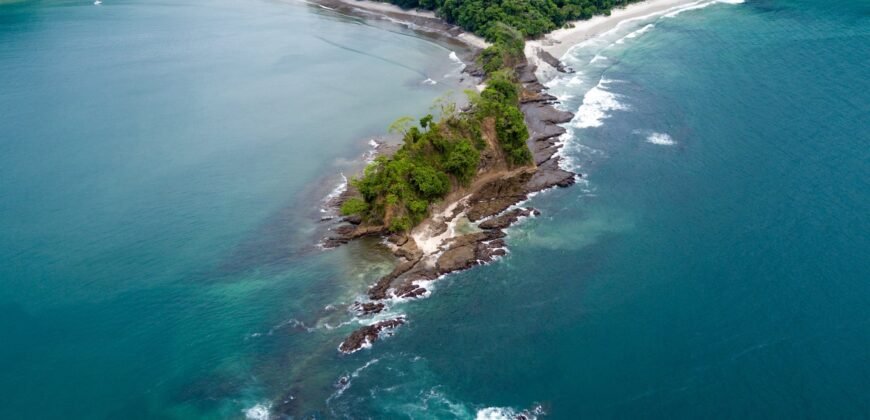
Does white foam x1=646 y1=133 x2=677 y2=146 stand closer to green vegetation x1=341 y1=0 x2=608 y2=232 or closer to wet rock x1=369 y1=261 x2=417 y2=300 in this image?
green vegetation x1=341 y1=0 x2=608 y2=232

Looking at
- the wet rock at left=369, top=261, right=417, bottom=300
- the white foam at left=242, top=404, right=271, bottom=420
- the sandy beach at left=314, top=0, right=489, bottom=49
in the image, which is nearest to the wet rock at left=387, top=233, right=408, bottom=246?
the wet rock at left=369, top=261, right=417, bottom=300

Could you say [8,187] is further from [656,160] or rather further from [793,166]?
[793,166]

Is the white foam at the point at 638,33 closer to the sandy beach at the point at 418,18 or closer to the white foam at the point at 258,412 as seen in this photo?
the sandy beach at the point at 418,18

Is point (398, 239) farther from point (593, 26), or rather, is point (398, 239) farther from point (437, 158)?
point (593, 26)

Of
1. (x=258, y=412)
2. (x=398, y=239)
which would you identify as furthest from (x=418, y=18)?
(x=258, y=412)

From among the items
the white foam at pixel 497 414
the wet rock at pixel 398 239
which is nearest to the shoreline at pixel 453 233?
the wet rock at pixel 398 239

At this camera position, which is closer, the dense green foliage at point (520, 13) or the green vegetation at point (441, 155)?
the green vegetation at point (441, 155)
